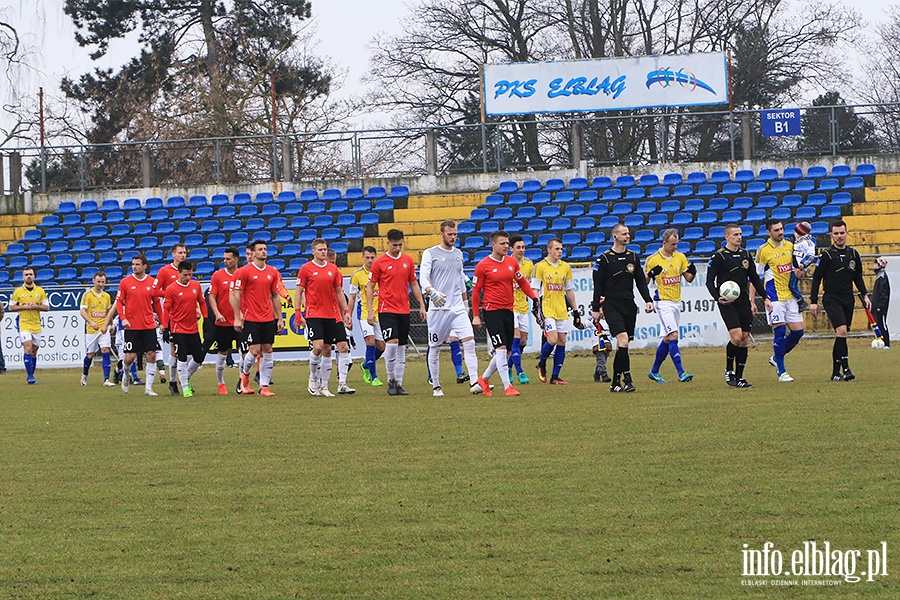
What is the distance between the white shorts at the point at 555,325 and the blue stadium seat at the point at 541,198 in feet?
53.7

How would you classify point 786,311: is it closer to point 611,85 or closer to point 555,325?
point 555,325

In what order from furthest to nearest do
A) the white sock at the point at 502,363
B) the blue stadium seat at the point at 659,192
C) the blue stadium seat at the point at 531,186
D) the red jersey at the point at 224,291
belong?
the blue stadium seat at the point at 531,186 → the blue stadium seat at the point at 659,192 → the red jersey at the point at 224,291 → the white sock at the point at 502,363

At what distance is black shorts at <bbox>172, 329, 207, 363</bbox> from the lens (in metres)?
17.9

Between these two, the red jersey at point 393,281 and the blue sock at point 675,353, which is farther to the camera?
the blue sock at point 675,353

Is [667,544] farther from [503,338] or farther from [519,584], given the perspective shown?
[503,338]

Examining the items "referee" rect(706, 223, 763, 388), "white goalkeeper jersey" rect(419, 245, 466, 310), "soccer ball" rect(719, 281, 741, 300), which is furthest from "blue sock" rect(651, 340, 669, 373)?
"white goalkeeper jersey" rect(419, 245, 466, 310)

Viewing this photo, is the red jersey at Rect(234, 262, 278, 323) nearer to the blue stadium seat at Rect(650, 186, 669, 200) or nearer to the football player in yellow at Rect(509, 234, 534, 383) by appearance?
the football player in yellow at Rect(509, 234, 534, 383)

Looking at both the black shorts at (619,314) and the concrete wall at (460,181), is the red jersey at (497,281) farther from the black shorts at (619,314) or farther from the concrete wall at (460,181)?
the concrete wall at (460,181)

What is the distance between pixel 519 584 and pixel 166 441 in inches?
256

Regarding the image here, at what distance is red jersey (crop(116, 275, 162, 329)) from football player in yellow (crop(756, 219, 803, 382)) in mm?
8947

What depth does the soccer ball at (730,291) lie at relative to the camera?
1526 cm

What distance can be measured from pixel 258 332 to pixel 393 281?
95.5 inches

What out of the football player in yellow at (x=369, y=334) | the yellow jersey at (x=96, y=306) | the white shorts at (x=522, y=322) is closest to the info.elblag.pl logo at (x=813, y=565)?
the white shorts at (x=522, y=322)

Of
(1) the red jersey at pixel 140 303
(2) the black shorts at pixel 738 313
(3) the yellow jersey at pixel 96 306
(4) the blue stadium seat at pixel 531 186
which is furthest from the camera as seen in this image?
(4) the blue stadium seat at pixel 531 186
